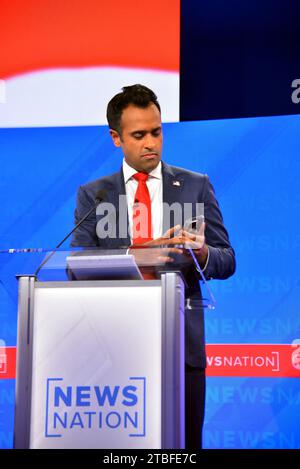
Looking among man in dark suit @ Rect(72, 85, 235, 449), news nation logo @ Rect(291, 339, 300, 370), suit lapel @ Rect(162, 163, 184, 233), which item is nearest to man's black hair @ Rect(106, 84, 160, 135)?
man in dark suit @ Rect(72, 85, 235, 449)

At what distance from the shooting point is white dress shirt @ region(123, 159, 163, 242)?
3.41 metres

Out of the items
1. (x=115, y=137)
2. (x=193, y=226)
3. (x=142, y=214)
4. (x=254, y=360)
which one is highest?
(x=115, y=137)

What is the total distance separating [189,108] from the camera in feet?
13.1

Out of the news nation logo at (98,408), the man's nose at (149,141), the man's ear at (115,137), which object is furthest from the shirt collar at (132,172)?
the news nation logo at (98,408)

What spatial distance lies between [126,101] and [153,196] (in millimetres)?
658

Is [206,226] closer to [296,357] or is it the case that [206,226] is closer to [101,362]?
[296,357]

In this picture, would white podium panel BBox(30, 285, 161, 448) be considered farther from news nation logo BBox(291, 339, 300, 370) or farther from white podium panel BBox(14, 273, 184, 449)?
news nation logo BBox(291, 339, 300, 370)

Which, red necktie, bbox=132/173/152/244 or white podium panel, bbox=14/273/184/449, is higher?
red necktie, bbox=132/173/152/244

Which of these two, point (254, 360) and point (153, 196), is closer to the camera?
point (153, 196)

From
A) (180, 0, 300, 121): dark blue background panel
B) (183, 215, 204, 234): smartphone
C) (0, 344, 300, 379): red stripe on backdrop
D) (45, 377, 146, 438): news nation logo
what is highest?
(180, 0, 300, 121): dark blue background panel

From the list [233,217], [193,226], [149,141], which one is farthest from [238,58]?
[193,226]

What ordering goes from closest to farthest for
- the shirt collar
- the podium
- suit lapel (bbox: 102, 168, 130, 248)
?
1. the podium
2. suit lapel (bbox: 102, 168, 130, 248)
3. the shirt collar

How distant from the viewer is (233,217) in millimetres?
3791

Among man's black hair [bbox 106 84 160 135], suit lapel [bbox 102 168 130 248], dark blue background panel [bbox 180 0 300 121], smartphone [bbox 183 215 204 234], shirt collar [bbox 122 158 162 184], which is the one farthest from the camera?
dark blue background panel [bbox 180 0 300 121]
